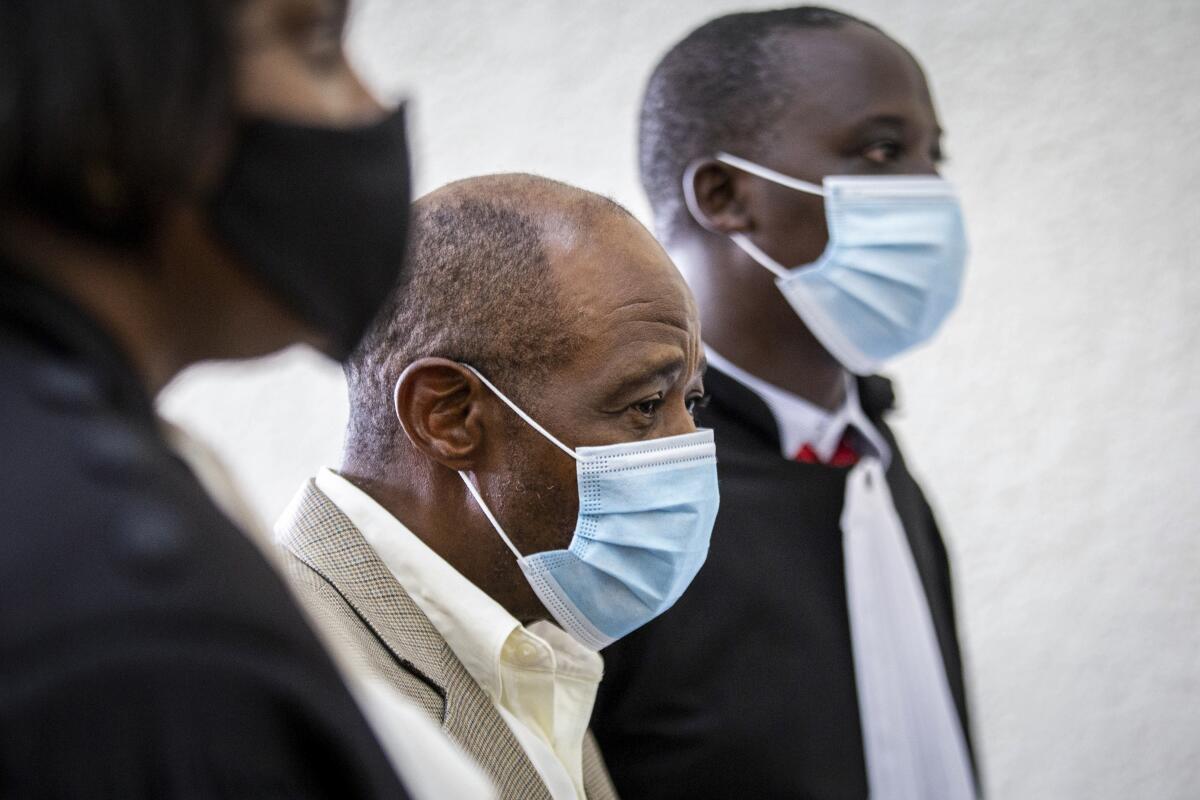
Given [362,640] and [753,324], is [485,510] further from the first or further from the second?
[753,324]

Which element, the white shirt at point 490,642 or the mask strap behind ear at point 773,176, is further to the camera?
the mask strap behind ear at point 773,176

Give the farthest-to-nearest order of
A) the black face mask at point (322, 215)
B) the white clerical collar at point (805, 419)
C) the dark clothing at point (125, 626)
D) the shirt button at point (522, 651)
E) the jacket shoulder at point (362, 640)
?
1. the white clerical collar at point (805, 419)
2. the shirt button at point (522, 651)
3. the jacket shoulder at point (362, 640)
4. the black face mask at point (322, 215)
5. the dark clothing at point (125, 626)

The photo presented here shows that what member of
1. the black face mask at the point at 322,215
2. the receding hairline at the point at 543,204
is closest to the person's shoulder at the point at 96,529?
the black face mask at the point at 322,215

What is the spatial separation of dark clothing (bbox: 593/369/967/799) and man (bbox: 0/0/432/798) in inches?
43.0

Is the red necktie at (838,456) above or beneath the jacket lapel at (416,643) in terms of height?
beneath

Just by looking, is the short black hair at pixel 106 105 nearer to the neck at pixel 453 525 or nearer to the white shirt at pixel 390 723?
the white shirt at pixel 390 723

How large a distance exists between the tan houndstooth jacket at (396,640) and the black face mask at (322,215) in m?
0.60

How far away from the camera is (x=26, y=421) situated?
54 centimetres

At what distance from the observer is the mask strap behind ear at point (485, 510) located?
54.2 inches

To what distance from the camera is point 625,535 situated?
4.64ft

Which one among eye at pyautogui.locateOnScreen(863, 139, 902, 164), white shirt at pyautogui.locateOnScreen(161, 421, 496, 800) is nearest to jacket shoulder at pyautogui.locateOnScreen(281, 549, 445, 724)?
white shirt at pyautogui.locateOnScreen(161, 421, 496, 800)

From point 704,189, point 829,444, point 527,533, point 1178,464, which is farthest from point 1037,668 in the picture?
point 527,533

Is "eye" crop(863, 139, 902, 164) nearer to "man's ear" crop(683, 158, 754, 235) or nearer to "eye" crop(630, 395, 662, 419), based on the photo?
"man's ear" crop(683, 158, 754, 235)

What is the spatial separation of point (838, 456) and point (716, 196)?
0.45 meters
